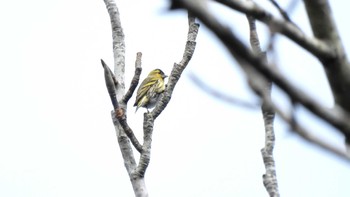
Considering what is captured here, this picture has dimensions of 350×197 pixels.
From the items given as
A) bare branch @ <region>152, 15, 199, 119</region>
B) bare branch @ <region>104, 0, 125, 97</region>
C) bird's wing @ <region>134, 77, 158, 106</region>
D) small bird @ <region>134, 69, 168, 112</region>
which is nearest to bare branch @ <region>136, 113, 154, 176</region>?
bare branch @ <region>152, 15, 199, 119</region>

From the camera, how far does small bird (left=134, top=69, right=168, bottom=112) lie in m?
12.3

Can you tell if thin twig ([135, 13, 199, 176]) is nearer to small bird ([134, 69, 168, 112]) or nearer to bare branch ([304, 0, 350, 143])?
bare branch ([304, 0, 350, 143])

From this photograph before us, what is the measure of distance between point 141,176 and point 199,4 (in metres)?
2.94

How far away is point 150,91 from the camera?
12555 millimetres

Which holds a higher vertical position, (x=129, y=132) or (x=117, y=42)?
(x=117, y=42)

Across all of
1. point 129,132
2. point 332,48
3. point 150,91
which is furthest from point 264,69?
point 150,91

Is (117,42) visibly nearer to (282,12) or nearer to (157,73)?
(282,12)

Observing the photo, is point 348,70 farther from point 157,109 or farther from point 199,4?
point 157,109

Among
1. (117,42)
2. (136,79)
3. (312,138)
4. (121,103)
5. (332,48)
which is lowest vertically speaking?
(312,138)

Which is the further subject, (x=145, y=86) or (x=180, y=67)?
(x=145, y=86)

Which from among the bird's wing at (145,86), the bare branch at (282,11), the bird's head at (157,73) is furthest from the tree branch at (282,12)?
the bird's head at (157,73)

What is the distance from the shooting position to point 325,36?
1747 mm

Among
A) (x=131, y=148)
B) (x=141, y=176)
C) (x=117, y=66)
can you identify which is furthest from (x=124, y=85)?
(x=141, y=176)

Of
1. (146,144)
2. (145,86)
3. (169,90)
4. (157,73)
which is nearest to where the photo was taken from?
(146,144)
